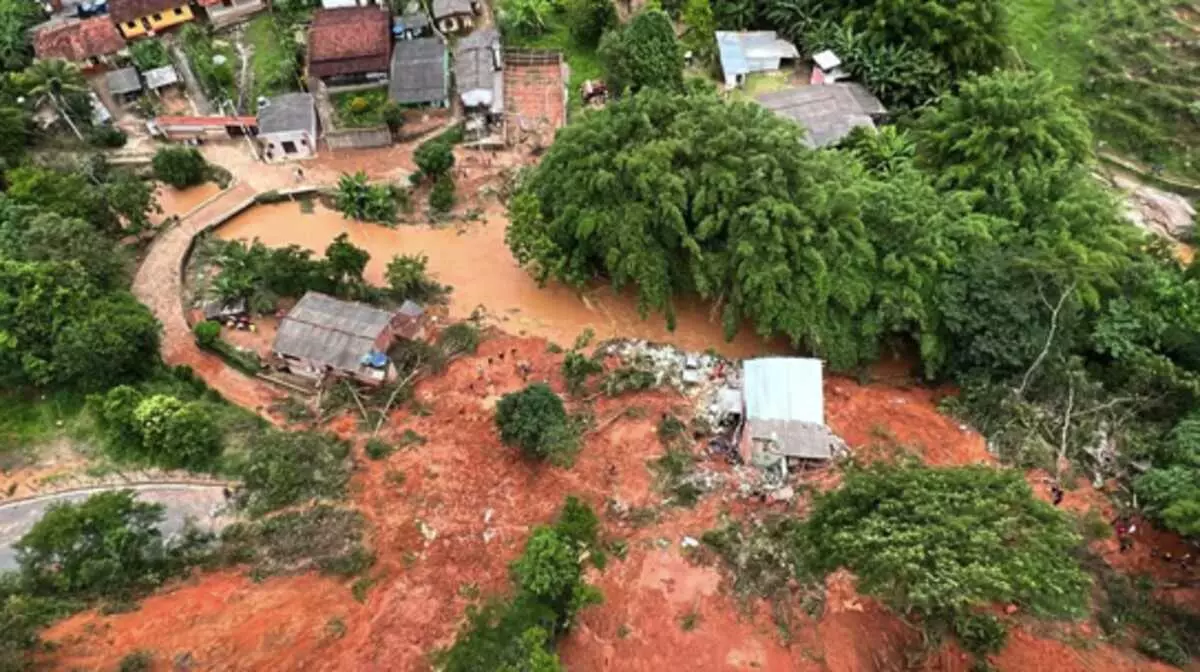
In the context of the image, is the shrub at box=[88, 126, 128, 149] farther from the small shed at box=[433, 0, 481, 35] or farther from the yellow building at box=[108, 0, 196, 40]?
the small shed at box=[433, 0, 481, 35]

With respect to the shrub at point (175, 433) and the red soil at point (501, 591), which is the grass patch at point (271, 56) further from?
the red soil at point (501, 591)

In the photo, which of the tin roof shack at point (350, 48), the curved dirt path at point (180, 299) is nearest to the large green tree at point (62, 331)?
the curved dirt path at point (180, 299)

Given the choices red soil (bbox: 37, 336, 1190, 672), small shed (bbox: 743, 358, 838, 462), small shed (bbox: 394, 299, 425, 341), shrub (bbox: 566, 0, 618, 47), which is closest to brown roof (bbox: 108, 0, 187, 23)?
shrub (bbox: 566, 0, 618, 47)

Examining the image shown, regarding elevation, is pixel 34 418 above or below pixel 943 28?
below

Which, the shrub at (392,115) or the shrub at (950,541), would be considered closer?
the shrub at (950,541)

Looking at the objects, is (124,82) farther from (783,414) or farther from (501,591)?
(783,414)

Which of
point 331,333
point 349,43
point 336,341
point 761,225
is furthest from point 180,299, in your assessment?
point 761,225

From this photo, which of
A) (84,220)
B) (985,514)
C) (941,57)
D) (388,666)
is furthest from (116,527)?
(941,57)
